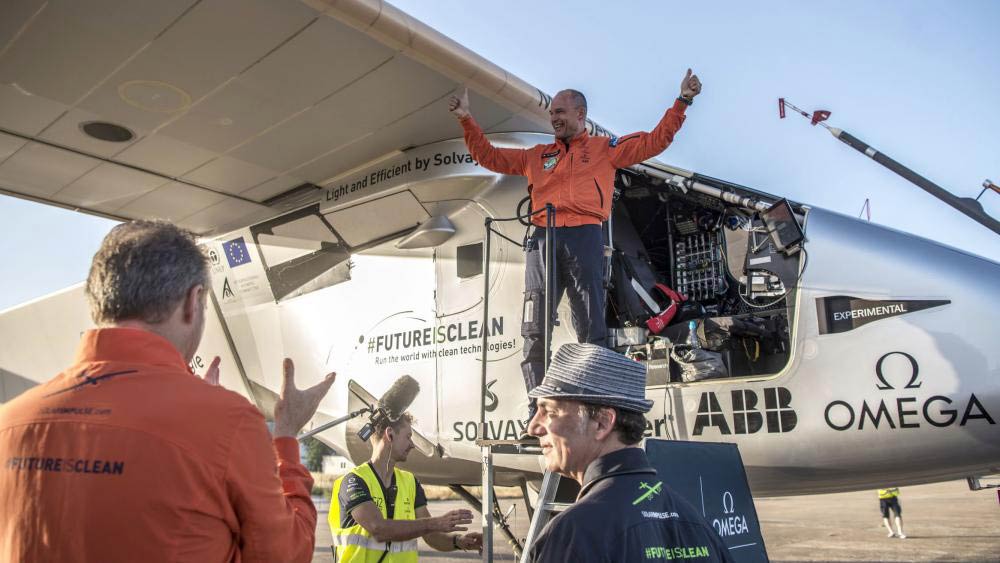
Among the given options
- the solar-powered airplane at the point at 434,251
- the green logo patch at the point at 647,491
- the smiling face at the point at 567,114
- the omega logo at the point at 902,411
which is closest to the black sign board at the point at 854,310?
the solar-powered airplane at the point at 434,251

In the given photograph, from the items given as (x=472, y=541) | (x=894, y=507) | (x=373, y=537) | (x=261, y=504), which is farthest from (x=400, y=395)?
(x=894, y=507)

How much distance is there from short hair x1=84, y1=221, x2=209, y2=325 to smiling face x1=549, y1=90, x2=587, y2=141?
3.36 metres

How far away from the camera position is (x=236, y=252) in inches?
320

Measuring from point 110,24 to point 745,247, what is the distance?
4753 mm

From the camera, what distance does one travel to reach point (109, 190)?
7.93 meters

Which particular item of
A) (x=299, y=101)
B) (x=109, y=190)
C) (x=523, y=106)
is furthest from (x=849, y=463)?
(x=109, y=190)

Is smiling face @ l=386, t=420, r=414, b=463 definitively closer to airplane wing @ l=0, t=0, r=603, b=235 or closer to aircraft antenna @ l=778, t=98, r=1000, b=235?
airplane wing @ l=0, t=0, r=603, b=235

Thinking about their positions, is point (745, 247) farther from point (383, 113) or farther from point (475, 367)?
point (383, 113)

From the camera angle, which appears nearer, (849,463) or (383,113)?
(849,463)

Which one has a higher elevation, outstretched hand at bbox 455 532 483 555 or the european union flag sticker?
the european union flag sticker

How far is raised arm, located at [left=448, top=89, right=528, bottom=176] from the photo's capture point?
494 centimetres

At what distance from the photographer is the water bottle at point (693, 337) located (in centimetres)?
496

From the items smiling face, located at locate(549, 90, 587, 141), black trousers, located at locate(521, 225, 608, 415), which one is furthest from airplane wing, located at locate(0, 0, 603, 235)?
black trousers, located at locate(521, 225, 608, 415)

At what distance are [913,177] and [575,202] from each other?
3746mm
